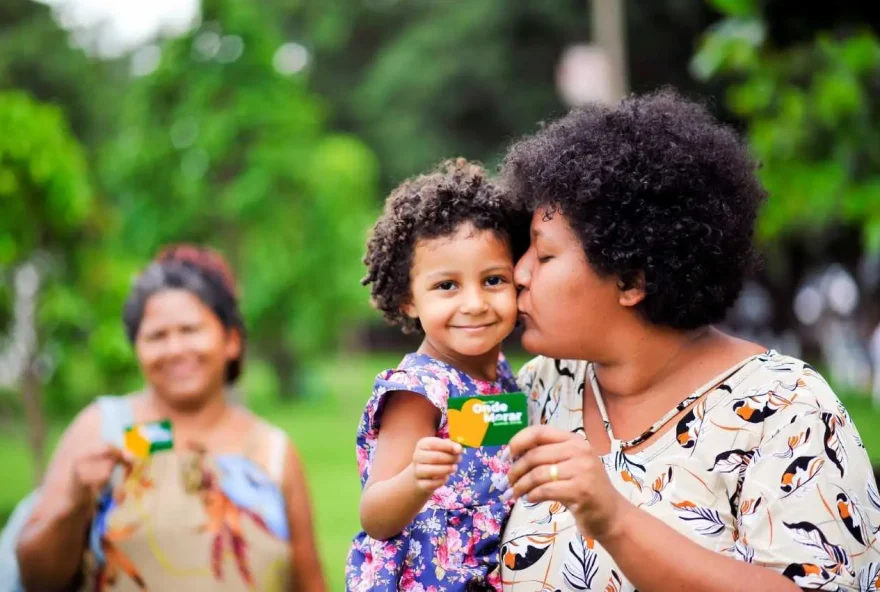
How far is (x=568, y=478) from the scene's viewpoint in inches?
68.1

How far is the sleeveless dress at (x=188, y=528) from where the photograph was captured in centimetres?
312

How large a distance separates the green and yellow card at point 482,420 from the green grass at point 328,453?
3.83m

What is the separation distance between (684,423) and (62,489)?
6.85ft

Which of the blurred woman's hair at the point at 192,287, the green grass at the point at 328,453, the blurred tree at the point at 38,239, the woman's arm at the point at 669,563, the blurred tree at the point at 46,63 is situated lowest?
the green grass at the point at 328,453

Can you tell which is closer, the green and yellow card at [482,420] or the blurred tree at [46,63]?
the green and yellow card at [482,420]

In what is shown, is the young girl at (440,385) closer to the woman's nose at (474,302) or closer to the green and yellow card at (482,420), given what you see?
the woman's nose at (474,302)

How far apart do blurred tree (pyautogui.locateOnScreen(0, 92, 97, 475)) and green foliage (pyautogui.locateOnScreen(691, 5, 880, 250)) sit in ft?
15.2

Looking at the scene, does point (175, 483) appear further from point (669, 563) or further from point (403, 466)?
point (669, 563)

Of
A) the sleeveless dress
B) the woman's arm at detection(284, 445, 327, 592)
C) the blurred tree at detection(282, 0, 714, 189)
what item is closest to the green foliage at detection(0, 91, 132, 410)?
the sleeveless dress

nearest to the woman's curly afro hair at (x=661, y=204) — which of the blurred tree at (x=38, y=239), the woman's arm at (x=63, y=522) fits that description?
the woman's arm at (x=63, y=522)

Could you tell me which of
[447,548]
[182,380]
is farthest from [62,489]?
[447,548]

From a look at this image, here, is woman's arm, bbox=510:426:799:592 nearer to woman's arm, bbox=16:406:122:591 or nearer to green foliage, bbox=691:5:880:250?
woman's arm, bbox=16:406:122:591

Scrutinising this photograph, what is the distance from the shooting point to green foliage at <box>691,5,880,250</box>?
4609 mm

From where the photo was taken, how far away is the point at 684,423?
6.84ft
